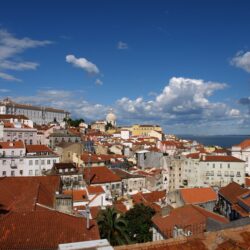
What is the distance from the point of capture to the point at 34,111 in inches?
Result: 5635

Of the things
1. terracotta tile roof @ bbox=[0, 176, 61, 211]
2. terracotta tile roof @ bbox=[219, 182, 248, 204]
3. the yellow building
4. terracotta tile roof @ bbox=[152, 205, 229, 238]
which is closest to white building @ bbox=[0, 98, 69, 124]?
the yellow building

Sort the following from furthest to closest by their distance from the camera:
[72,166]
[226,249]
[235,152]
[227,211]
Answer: [235,152], [72,166], [227,211], [226,249]

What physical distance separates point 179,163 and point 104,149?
76.7 ft

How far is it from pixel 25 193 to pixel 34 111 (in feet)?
379

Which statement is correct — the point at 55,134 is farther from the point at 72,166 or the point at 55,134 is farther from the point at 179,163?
the point at 179,163

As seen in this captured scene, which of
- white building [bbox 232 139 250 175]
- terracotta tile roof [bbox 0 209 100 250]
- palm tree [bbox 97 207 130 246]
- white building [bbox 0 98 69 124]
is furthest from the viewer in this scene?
white building [bbox 0 98 69 124]

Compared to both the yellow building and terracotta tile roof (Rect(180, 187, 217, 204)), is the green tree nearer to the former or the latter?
terracotta tile roof (Rect(180, 187, 217, 204))

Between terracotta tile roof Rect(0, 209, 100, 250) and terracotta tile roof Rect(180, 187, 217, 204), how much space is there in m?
28.7

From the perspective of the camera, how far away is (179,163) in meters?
73.5

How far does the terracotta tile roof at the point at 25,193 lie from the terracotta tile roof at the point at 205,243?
62.1ft

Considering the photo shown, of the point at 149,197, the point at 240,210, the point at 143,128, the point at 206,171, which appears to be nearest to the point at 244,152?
the point at 206,171

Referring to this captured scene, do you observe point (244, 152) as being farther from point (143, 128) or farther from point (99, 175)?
point (143, 128)

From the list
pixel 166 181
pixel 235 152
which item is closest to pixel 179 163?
pixel 166 181

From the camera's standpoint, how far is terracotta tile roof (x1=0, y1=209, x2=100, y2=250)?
52.9 ft
